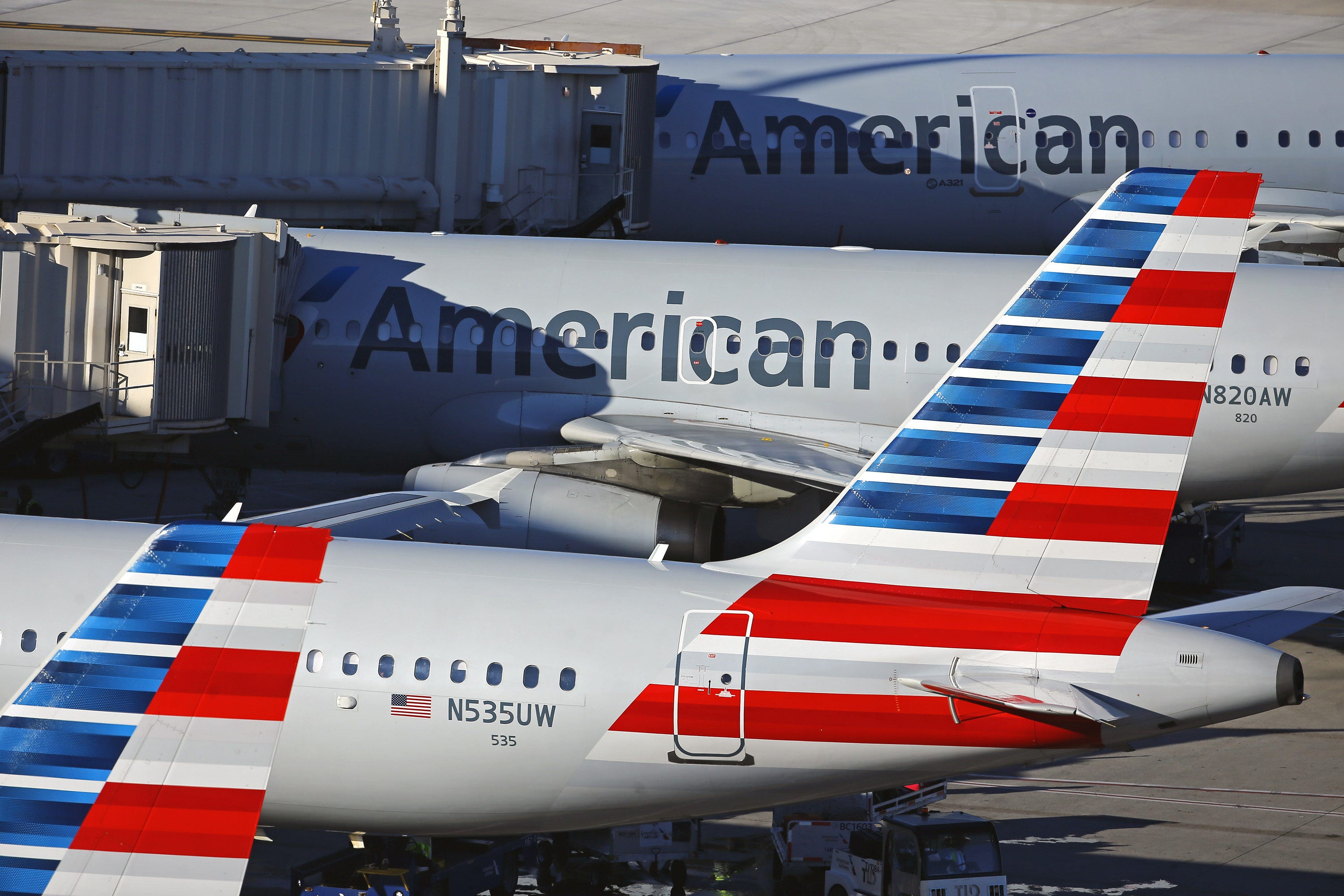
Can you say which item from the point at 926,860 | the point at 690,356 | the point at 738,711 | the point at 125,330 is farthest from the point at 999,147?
the point at 738,711

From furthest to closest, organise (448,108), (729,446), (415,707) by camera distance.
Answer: (448,108) < (729,446) < (415,707)

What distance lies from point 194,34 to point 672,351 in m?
41.5

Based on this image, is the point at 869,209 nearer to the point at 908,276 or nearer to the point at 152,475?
the point at 908,276

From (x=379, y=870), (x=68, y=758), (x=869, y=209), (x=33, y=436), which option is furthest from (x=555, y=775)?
(x=869, y=209)

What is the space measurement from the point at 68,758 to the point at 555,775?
12.7 ft

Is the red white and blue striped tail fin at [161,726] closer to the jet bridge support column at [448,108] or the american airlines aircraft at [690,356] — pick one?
the american airlines aircraft at [690,356]

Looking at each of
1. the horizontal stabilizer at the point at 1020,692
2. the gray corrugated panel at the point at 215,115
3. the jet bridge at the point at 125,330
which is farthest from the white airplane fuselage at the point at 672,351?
the horizontal stabilizer at the point at 1020,692

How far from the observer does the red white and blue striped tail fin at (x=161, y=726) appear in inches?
325

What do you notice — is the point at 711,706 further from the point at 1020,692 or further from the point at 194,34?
the point at 194,34

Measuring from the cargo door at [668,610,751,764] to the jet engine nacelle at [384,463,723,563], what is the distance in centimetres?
713

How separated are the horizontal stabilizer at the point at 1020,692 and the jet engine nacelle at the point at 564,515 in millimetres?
7680

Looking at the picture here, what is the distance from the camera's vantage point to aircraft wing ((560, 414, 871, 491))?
1948 centimetres

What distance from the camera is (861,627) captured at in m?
11.5

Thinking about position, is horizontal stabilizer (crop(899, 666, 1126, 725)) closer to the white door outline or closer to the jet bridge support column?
the white door outline
